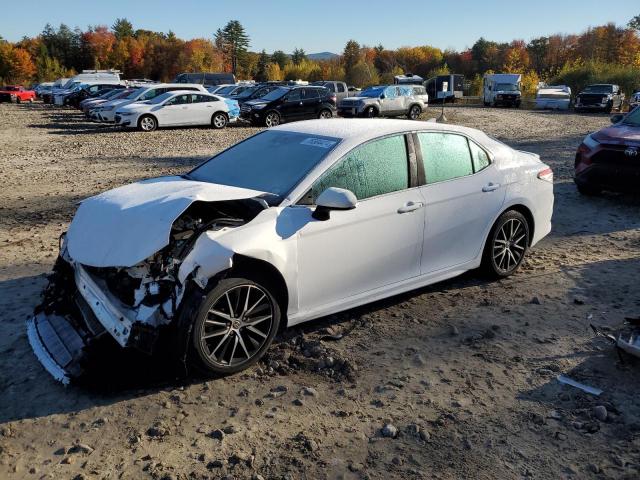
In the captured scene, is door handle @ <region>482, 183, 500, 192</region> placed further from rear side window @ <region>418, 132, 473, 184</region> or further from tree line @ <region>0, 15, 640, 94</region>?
tree line @ <region>0, 15, 640, 94</region>

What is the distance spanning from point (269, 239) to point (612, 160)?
6.98 metres

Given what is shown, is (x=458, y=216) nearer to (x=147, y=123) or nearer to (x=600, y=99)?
(x=147, y=123)

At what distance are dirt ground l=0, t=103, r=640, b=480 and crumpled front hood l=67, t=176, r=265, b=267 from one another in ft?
2.44

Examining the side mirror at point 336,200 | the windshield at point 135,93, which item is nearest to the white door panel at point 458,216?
the side mirror at point 336,200

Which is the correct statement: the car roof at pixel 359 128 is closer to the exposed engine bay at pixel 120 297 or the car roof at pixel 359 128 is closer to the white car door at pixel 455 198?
the white car door at pixel 455 198

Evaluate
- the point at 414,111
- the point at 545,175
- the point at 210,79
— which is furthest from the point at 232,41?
the point at 545,175

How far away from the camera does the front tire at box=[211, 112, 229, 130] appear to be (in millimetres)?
21672

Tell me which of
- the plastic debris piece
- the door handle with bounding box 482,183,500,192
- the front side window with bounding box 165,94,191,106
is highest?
the front side window with bounding box 165,94,191,106

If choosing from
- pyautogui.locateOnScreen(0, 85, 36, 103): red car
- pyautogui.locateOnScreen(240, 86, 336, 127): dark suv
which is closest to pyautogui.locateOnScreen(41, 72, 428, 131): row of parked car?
pyautogui.locateOnScreen(240, 86, 336, 127): dark suv

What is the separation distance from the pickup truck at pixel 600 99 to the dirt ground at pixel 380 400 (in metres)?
34.8

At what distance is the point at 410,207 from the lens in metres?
4.54

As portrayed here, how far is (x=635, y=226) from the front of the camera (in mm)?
7758

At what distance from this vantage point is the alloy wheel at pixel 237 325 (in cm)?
362

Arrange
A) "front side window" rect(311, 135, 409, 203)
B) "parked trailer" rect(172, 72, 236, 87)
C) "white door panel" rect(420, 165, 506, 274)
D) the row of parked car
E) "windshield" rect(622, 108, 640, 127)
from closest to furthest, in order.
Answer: "front side window" rect(311, 135, 409, 203)
"white door panel" rect(420, 165, 506, 274)
"windshield" rect(622, 108, 640, 127)
the row of parked car
"parked trailer" rect(172, 72, 236, 87)
